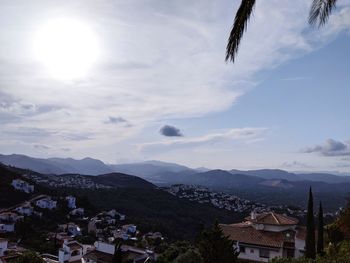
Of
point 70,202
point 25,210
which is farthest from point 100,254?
point 70,202

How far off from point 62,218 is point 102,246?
1709 inches

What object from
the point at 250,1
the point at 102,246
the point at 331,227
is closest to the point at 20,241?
the point at 102,246

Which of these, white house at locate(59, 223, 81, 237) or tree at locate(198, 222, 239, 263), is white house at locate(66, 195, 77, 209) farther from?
tree at locate(198, 222, 239, 263)

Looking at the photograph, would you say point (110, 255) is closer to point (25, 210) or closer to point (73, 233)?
point (73, 233)

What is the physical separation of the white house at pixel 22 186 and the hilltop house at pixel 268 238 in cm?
7599

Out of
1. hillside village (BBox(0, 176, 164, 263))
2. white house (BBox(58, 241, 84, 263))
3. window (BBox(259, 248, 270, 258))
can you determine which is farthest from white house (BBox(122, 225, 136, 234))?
window (BBox(259, 248, 270, 258))

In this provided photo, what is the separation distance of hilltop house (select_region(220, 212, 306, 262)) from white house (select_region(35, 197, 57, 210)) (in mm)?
64335

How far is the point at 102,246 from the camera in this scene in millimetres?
49000

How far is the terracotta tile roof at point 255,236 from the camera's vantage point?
3406cm

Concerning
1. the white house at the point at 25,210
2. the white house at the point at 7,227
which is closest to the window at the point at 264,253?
the white house at the point at 7,227

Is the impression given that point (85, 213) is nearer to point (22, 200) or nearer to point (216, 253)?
point (22, 200)

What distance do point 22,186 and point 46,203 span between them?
1287cm

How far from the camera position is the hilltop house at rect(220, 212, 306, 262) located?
33844mm

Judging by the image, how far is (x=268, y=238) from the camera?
34.6m
